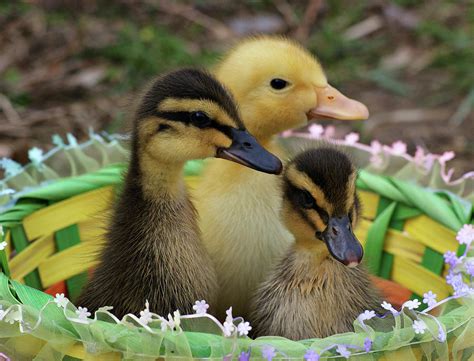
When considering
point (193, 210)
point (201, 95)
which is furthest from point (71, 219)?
point (201, 95)

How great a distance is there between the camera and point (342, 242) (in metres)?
1.22

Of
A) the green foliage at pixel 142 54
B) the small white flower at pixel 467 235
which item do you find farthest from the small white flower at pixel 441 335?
the green foliage at pixel 142 54

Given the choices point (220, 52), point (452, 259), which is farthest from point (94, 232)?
point (220, 52)

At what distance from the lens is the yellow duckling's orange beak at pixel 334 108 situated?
160cm

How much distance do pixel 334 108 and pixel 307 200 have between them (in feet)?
1.23

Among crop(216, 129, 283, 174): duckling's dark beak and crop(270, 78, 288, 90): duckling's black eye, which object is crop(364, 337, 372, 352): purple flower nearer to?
crop(216, 129, 283, 174): duckling's dark beak

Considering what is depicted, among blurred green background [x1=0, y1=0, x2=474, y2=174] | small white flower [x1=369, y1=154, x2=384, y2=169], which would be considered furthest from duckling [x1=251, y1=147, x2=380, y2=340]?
blurred green background [x1=0, y1=0, x2=474, y2=174]

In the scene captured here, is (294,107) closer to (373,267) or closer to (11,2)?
(373,267)

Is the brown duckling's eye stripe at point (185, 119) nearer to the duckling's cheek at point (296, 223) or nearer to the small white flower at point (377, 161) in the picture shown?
the duckling's cheek at point (296, 223)

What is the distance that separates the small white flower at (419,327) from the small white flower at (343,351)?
10cm

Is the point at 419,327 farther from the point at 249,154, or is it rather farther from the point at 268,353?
the point at 249,154

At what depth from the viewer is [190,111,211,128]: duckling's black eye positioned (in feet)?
4.26

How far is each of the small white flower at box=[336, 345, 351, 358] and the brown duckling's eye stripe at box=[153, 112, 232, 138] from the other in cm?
38

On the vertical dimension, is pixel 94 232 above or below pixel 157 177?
below
